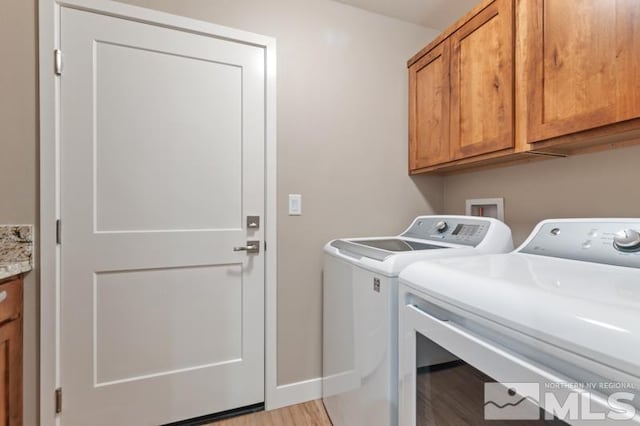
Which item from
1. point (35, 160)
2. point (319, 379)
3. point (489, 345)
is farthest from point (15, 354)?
point (489, 345)

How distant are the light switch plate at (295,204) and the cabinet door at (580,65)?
1137 mm

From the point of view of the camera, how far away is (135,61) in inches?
55.1

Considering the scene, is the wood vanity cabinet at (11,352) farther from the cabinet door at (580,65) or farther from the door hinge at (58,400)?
the cabinet door at (580,65)

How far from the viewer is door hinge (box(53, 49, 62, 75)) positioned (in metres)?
1.27

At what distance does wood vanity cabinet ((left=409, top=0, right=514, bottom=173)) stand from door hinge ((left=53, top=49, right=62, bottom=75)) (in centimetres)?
188

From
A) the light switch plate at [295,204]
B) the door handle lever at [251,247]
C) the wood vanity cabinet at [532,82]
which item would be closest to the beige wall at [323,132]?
the light switch plate at [295,204]

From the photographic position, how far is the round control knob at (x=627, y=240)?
861mm

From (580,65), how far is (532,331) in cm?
103

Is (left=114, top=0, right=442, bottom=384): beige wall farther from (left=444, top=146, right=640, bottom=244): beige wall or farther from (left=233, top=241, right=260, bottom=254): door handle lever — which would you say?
(left=444, top=146, right=640, bottom=244): beige wall

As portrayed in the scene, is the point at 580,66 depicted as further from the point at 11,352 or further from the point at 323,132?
the point at 11,352

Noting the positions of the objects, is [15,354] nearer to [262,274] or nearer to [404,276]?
[262,274]

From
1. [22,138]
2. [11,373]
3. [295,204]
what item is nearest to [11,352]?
[11,373]

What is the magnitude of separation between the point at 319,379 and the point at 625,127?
5.90 feet

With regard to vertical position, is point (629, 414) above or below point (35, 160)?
below
